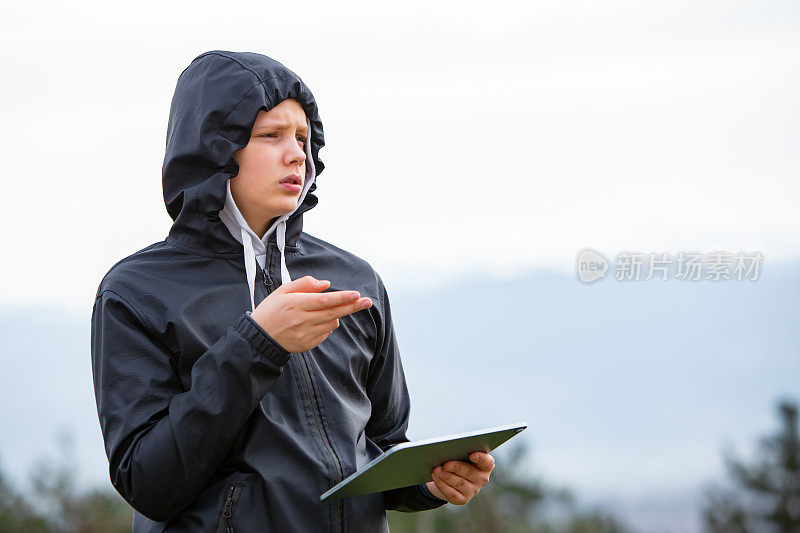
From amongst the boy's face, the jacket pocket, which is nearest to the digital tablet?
the jacket pocket

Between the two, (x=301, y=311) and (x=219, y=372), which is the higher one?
(x=301, y=311)

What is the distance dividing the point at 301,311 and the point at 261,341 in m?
0.10

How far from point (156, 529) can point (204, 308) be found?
47cm

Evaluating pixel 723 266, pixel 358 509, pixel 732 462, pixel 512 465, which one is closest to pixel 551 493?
pixel 512 465

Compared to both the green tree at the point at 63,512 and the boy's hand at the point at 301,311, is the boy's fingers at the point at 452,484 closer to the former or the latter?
the boy's hand at the point at 301,311

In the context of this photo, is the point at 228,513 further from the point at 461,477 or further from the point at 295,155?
the point at 295,155

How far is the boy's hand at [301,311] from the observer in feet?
5.92

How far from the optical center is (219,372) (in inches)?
71.7

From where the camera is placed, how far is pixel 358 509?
6.86 feet

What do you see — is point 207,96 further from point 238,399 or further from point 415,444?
point 415,444

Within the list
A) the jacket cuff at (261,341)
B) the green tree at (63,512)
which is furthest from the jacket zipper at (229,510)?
the green tree at (63,512)

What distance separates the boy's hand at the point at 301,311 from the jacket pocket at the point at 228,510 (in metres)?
0.32

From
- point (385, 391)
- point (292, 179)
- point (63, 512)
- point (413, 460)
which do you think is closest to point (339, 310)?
point (413, 460)

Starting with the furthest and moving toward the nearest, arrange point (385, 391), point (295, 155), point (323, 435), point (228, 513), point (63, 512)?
point (63, 512) → point (385, 391) → point (295, 155) → point (323, 435) → point (228, 513)
